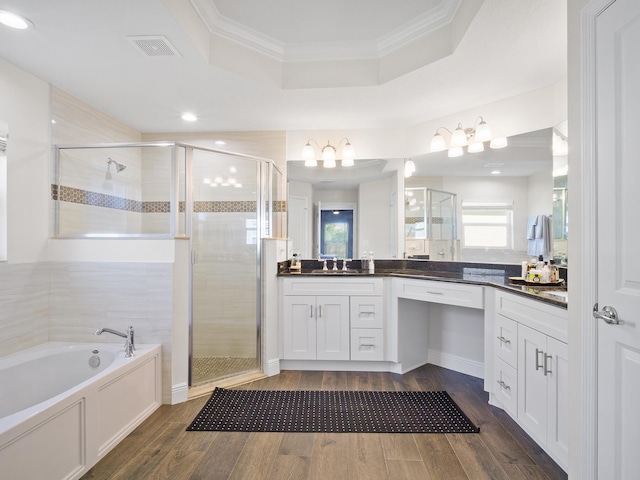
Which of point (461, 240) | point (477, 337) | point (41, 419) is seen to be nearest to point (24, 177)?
point (41, 419)

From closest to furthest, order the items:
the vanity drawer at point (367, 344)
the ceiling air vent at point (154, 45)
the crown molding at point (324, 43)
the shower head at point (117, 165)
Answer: the ceiling air vent at point (154, 45)
the crown molding at point (324, 43)
the shower head at point (117, 165)
the vanity drawer at point (367, 344)

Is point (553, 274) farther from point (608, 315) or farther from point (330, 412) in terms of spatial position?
point (330, 412)

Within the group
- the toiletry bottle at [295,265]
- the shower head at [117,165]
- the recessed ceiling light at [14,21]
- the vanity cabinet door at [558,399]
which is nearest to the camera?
the vanity cabinet door at [558,399]

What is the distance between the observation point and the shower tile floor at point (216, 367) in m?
2.66

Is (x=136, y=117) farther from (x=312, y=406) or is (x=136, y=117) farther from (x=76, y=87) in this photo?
(x=312, y=406)

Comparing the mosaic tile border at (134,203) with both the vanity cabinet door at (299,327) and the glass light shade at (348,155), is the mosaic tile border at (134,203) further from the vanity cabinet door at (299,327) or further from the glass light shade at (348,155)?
the glass light shade at (348,155)

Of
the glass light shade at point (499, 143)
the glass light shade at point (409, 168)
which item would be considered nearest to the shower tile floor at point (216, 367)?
the glass light shade at point (409, 168)

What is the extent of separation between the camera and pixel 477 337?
2941 mm

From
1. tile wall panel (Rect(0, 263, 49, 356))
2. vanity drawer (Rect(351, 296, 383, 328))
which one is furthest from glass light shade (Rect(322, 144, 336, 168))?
tile wall panel (Rect(0, 263, 49, 356))

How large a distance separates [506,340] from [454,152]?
64.8 inches

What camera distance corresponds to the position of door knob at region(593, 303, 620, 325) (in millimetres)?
1166

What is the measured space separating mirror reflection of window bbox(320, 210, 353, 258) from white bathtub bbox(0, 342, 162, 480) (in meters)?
1.75

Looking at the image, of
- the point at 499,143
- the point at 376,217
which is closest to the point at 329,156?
the point at 376,217

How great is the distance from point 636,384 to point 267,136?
321cm
